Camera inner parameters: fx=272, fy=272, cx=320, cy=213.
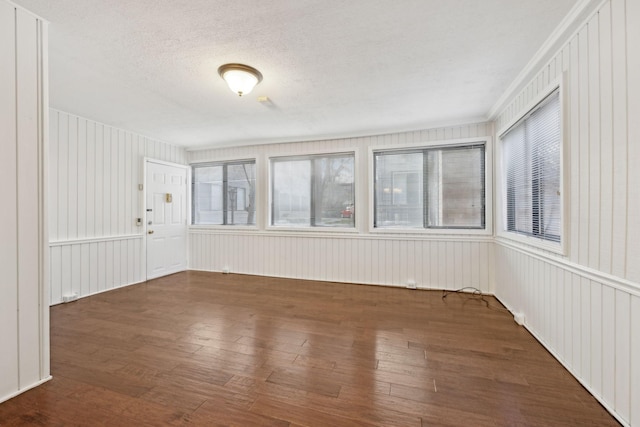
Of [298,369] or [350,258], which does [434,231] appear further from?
[298,369]

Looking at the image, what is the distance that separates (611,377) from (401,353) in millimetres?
1305

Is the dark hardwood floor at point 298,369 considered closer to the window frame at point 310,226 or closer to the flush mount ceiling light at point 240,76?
the window frame at point 310,226

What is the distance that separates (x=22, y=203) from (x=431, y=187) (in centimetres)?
456

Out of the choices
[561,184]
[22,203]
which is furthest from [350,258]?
[22,203]

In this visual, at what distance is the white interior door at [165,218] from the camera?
4945 millimetres

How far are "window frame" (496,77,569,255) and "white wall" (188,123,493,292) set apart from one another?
1.18 ft

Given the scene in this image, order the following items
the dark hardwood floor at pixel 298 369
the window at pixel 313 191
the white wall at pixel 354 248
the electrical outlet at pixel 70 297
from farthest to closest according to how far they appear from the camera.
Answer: the window at pixel 313 191
the white wall at pixel 354 248
the electrical outlet at pixel 70 297
the dark hardwood floor at pixel 298 369

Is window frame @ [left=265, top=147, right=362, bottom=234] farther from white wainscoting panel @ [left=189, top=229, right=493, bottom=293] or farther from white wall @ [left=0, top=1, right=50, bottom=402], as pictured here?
white wall @ [left=0, top=1, right=50, bottom=402]

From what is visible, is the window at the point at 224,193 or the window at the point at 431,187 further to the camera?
the window at the point at 224,193

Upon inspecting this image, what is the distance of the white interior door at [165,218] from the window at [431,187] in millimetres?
3913

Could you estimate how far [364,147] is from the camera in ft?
15.3

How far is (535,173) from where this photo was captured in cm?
276

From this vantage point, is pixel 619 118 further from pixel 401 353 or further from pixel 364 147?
pixel 364 147

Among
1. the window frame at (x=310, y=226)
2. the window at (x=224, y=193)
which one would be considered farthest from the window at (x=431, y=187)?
the window at (x=224, y=193)
